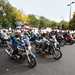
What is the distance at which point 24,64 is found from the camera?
35.3 ft

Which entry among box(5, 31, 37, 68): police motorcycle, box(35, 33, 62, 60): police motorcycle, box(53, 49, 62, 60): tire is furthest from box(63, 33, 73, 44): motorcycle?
box(5, 31, 37, 68): police motorcycle

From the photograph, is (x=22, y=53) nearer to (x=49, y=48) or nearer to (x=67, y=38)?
(x=49, y=48)

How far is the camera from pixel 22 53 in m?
10.7

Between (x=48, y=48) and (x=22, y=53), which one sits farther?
(x=48, y=48)

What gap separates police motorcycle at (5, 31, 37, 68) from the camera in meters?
9.97

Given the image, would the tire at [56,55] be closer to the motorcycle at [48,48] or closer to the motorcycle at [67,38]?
the motorcycle at [48,48]

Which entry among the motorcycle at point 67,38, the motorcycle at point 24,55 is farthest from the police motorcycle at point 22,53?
the motorcycle at point 67,38

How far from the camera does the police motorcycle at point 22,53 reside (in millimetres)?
9969

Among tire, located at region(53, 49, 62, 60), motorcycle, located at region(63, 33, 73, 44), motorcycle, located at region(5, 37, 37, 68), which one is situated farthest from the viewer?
motorcycle, located at region(63, 33, 73, 44)

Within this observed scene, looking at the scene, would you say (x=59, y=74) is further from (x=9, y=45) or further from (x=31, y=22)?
(x=31, y=22)

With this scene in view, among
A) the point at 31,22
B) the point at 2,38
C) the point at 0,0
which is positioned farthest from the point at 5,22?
the point at 2,38

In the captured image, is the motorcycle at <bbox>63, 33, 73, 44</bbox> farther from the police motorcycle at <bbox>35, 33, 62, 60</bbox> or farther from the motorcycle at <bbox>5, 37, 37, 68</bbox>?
the motorcycle at <bbox>5, 37, 37, 68</bbox>

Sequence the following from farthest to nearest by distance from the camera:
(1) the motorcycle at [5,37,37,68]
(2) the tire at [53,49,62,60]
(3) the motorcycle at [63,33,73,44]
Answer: (3) the motorcycle at [63,33,73,44] → (2) the tire at [53,49,62,60] → (1) the motorcycle at [5,37,37,68]

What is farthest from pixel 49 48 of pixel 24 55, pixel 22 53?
pixel 24 55
